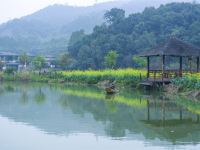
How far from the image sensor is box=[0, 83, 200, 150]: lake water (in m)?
10.7

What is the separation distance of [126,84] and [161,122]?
637 inches

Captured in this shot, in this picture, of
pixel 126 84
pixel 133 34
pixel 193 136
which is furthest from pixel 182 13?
pixel 193 136

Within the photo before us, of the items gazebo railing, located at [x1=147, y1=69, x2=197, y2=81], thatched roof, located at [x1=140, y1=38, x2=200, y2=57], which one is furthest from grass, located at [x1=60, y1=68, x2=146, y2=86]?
thatched roof, located at [x1=140, y1=38, x2=200, y2=57]

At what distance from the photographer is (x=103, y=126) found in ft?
43.9

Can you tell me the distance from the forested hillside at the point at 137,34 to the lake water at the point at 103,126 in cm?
2940

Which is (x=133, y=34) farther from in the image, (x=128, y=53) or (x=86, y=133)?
(x=86, y=133)

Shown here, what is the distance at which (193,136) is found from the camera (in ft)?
37.9

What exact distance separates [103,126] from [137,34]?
39.7 metres

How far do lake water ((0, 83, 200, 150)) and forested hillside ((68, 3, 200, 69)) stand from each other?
2940 centimetres

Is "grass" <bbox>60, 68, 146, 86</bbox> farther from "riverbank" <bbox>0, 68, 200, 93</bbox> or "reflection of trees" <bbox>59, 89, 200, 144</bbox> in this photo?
"reflection of trees" <bbox>59, 89, 200, 144</bbox>

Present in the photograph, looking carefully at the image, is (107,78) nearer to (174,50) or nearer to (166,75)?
(166,75)

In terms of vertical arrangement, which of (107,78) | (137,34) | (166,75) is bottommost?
(107,78)

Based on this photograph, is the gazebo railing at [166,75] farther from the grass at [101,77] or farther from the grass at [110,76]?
the grass at [110,76]

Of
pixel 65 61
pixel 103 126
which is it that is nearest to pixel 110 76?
pixel 103 126
